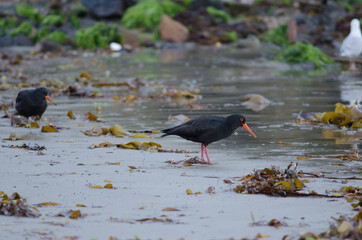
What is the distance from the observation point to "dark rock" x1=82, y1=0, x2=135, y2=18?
31.4m

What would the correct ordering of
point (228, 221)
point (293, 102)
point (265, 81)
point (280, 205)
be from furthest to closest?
point (265, 81), point (293, 102), point (280, 205), point (228, 221)

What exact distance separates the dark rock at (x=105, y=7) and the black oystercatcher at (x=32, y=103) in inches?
910

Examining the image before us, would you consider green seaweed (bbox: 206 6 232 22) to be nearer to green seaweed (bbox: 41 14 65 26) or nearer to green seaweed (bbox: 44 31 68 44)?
green seaweed (bbox: 41 14 65 26)

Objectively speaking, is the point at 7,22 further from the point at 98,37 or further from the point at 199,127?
the point at 199,127

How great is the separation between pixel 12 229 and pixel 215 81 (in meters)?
11.3

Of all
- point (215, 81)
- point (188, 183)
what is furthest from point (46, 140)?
point (215, 81)

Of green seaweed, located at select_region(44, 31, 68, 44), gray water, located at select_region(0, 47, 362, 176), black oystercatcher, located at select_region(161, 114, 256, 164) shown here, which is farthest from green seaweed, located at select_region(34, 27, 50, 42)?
black oystercatcher, located at select_region(161, 114, 256, 164)

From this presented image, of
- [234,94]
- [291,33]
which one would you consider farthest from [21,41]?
[234,94]

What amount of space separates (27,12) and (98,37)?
7.48m

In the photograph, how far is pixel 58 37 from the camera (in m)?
28.6

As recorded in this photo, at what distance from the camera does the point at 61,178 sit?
522 cm

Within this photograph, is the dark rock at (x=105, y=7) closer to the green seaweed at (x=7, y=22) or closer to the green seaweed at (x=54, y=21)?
the green seaweed at (x=54, y=21)

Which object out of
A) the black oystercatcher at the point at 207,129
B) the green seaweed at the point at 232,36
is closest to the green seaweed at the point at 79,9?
the green seaweed at the point at 232,36

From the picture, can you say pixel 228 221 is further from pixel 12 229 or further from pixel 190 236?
pixel 12 229
